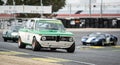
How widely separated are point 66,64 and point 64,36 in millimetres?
6307

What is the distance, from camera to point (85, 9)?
10400 cm

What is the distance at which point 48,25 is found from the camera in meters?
21.4

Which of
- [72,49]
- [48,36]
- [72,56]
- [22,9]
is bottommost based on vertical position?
[22,9]

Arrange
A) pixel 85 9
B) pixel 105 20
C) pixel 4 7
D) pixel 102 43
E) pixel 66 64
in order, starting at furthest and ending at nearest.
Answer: pixel 85 9 < pixel 4 7 < pixel 105 20 < pixel 102 43 < pixel 66 64

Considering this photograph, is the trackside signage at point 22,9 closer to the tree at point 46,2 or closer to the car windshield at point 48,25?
the tree at point 46,2

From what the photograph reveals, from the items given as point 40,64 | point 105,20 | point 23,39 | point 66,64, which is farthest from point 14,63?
point 105,20

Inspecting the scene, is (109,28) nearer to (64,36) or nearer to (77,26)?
(77,26)

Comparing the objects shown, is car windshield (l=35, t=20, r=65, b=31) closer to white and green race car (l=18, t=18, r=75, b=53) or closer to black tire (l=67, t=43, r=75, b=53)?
white and green race car (l=18, t=18, r=75, b=53)

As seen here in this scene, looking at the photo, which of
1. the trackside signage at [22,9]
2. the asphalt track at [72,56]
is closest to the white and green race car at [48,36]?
the asphalt track at [72,56]

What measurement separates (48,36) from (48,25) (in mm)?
1143

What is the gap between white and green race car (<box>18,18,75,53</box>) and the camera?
20.3 meters

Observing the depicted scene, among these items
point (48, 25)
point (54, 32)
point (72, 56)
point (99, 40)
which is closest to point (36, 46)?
point (54, 32)

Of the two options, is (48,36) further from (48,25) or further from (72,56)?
(72,56)

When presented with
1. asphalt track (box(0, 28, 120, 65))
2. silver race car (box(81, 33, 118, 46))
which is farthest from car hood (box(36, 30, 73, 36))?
silver race car (box(81, 33, 118, 46))
